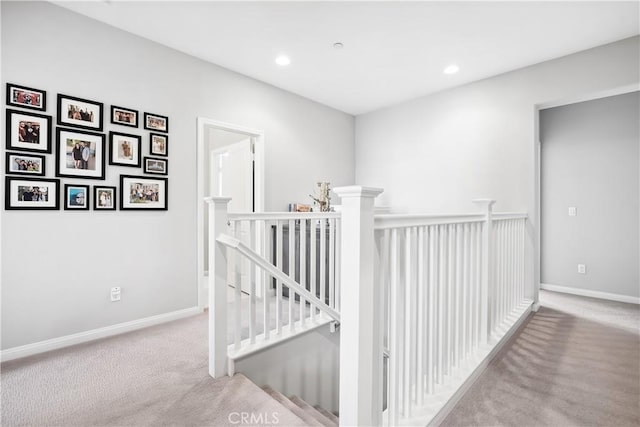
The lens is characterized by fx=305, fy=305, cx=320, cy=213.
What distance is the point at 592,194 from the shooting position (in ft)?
12.0

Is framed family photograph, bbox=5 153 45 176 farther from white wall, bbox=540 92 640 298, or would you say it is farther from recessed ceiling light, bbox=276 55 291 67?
white wall, bbox=540 92 640 298

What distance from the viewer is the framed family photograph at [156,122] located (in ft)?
9.05

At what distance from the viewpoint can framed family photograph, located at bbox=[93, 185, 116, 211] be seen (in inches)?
98.0

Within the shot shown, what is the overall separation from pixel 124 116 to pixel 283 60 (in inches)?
62.5

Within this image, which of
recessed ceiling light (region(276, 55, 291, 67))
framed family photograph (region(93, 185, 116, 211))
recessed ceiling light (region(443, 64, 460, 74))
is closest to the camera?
framed family photograph (region(93, 185, 116, 211))

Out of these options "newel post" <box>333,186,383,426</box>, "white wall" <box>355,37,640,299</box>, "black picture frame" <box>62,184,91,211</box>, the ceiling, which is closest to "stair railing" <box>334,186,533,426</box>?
"newel post" <box>333,186,383,426</box>

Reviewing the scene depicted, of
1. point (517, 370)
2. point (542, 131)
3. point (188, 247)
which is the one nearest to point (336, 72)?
point (188, 247)

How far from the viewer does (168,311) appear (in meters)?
2.90

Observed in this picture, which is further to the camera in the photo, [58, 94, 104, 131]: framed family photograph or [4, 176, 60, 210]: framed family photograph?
[58, 94, 104, 131]: framed family photograph

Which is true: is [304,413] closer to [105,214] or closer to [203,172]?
[105,214]

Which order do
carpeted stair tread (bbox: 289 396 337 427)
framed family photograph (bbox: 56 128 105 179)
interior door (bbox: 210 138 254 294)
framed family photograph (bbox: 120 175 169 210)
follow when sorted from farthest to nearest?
interior door (bbox: 210 138 254 294)
framed family photograph (bbox: 120 175 169 210)
framed family photograph (bbox: 56 128 105 179)
carpeted stair tread (bbox: 289 396 337 427)

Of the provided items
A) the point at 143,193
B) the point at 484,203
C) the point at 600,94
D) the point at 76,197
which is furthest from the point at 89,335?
the point at 600,94

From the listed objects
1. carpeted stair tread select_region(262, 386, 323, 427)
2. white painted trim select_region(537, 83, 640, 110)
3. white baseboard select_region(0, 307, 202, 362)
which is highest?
white painted trim select_region(537, 83, 640, 110)

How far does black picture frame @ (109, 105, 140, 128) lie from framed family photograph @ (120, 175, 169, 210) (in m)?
0.46
